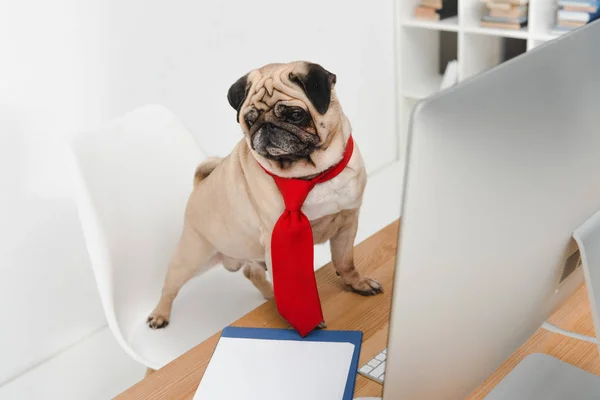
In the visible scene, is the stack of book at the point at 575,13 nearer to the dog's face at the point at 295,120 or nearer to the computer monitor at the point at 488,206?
the dog's face at the point at 295,120

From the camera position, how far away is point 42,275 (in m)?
2.16

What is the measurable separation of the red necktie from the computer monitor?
0.46m

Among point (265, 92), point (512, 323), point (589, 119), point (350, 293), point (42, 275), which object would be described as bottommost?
point (42, 275)

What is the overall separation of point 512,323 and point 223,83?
2.00 m

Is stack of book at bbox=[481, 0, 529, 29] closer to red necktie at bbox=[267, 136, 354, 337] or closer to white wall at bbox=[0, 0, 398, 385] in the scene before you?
white wall at bbox=[0, 0, 398, 385]

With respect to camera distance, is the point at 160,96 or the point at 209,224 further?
the point at 160,96

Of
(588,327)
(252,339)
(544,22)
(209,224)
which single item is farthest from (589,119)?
(544,22)

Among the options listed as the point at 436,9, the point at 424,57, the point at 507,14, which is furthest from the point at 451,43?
the point at 507,14

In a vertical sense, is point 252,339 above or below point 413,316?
below

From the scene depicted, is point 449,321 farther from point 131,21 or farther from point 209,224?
point 131,21

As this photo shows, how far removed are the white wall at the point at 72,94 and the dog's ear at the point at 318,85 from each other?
3.87 ft

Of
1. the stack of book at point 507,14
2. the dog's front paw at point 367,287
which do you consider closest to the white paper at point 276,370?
the dog's front paw at point 367,287

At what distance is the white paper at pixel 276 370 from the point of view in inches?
38.2

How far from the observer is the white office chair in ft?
4.87
